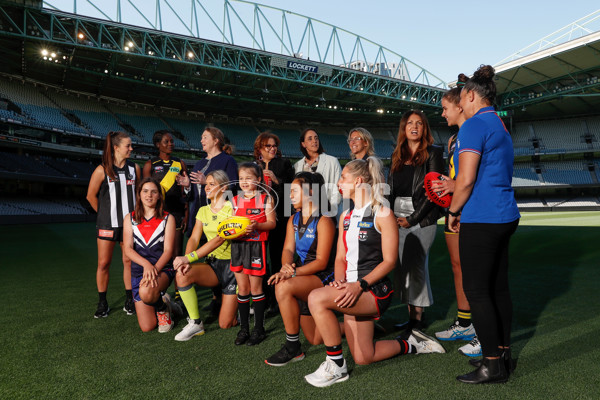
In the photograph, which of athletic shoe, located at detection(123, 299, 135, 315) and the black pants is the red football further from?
athletic shoe, located at detection(123, 299, 135, 315)

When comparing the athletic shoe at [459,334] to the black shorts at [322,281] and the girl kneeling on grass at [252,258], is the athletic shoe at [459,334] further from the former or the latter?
the girl kneeling on grass at [252,258]

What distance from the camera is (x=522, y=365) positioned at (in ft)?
8.43

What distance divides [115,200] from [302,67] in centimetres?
2447

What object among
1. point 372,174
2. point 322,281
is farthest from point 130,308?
point 372,174

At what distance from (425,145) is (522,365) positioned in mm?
1872

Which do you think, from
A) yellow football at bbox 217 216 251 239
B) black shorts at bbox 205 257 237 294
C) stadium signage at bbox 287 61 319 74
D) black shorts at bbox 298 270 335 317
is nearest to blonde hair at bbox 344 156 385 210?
black shorts at bbox 298 270 335 317

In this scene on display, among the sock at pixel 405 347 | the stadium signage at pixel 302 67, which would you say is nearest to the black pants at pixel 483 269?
the sock at pixel 405 347

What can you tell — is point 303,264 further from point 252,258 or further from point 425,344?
point 425,344

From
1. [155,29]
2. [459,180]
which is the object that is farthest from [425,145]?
[155,29]

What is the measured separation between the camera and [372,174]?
2.73 metres

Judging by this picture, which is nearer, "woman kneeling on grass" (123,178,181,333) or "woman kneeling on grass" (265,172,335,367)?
"woman kneeling on grass" (265,172,335,367)

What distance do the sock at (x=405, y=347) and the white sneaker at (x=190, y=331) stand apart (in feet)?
6.02

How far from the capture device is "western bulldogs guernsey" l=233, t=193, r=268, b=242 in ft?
10.9

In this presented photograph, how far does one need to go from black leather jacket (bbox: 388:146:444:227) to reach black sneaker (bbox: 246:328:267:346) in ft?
5.38
